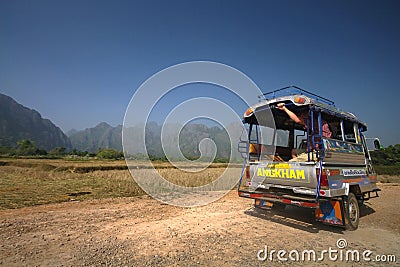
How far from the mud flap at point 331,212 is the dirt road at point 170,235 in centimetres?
32

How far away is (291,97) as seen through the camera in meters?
6.09

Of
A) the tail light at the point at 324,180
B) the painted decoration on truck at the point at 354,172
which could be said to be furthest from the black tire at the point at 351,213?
the tail light at the point at 324,180

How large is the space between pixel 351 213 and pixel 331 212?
2.95 feet

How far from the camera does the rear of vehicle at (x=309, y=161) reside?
17.8ft

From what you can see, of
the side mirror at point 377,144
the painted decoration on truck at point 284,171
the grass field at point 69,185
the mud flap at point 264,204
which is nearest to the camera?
the painted decoration on truck at point 284,171

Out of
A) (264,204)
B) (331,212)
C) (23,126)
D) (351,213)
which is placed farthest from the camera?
(23,126)

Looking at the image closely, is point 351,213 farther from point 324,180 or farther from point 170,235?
point 170,235

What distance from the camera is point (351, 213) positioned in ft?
19.4

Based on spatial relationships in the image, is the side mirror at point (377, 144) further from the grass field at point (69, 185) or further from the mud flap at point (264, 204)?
the grass field at point (69, 185)

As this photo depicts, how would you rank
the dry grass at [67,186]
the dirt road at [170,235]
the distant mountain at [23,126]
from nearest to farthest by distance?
the dirt road at [170,235]
the dry grass at [67,186]
the distant mountain at [23,126]

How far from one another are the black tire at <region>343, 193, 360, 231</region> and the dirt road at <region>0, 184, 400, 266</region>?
0.19m

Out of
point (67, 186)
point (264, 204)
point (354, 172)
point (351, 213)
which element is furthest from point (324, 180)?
point (67, 186)

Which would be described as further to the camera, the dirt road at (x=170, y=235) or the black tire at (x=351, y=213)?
the black tire at (x=351, y=213)

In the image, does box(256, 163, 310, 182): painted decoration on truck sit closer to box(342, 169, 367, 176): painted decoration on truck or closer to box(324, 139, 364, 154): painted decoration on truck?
box(324, 139, 364, 154): painted decoration on truck
